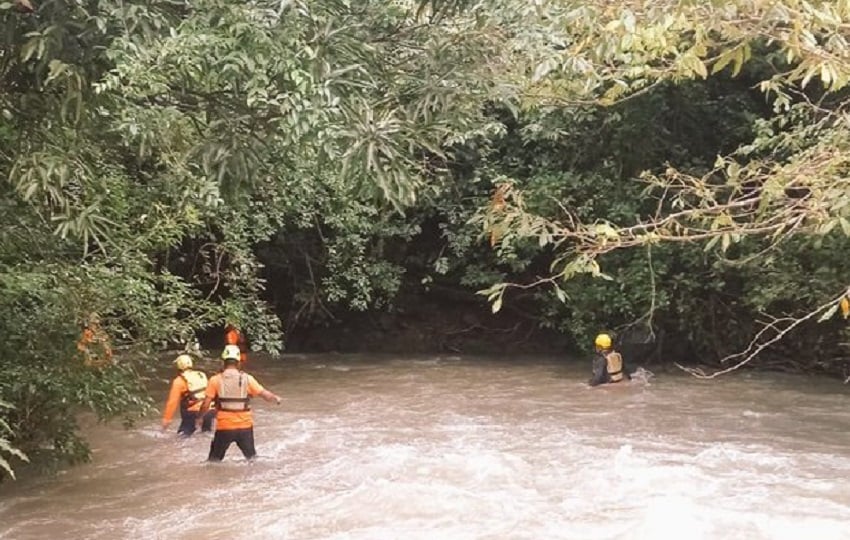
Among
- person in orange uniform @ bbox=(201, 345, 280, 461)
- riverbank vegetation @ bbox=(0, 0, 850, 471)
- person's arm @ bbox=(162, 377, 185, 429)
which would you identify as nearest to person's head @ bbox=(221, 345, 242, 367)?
person in orange uniform @ bbox=(201, 345, 280, 461)

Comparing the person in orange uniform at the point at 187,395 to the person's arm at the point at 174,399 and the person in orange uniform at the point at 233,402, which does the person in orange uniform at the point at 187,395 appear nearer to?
the person's arm at the point at 174,399

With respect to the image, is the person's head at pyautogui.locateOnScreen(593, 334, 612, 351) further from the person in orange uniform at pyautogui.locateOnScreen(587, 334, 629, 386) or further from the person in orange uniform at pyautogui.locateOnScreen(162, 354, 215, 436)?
the person in orange uniform at pyautogui.locateOnScreen(162, 354, 215, 436)

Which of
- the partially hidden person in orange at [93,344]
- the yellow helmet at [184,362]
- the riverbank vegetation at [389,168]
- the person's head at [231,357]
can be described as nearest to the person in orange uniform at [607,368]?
the riverbank vegetation at [389,168]

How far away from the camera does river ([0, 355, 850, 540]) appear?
7539mm

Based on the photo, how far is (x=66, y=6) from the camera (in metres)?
4.36

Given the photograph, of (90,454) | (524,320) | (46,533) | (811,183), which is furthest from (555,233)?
(524,320)

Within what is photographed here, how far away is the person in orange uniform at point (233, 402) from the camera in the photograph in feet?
30.3

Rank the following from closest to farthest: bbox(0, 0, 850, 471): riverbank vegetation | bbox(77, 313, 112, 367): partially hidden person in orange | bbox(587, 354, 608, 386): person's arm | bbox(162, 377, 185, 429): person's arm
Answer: bbox(0, 0, 850, 471): riverbank vegetation → bbox(77, 313, 112, 367): partially hidden person in orange → bbox(162, 377, 185, 429): person's arm → bbox(587, 354, 608, 386): person's arm

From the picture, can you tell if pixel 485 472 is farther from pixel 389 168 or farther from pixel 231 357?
pixel 389 168

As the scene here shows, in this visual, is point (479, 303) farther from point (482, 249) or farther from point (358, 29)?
point (358, 29)

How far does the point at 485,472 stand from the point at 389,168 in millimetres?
4866

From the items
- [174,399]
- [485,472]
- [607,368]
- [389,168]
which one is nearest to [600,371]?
[607,368]

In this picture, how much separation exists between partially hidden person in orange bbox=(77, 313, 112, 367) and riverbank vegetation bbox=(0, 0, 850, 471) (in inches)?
1.1

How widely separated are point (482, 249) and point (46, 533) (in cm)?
1051
